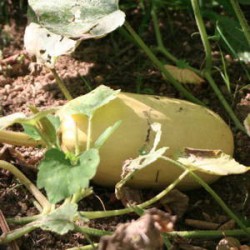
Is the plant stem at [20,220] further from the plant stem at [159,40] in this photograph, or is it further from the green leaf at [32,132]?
the plant stem at [159,40]

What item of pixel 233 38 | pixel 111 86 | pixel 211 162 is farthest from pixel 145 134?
pixel 233 38

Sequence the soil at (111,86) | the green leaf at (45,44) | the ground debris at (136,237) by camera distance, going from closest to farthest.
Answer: the ground debris at (136,237) → the soil at (111,86) → the green leaf at (45,44)

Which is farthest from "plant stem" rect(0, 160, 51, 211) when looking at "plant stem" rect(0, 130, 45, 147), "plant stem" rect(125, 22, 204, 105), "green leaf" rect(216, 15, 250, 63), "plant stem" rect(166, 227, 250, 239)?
"green leaf" rect(216, 15, 250, 63)

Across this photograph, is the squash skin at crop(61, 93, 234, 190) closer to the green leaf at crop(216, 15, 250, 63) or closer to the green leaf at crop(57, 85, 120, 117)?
the green leaf at crop(57, 85, 120, 117)

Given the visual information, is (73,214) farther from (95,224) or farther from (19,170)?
(19,170)

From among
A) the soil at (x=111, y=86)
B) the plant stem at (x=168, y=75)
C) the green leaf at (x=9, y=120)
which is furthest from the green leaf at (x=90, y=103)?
the plant stem at (x=168, y=75)

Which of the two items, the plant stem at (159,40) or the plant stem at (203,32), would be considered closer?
the plant stem at (203,32)

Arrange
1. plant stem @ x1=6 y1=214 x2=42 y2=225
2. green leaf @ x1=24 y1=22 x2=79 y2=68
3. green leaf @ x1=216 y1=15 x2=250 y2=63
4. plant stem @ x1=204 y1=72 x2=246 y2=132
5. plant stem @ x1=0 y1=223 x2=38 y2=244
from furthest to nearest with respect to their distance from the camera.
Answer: green leaf @ x1=216 y1=15 x2=250 y2=63 → plant stem @ x1=204 y1=72 x2=246 y2=132 → green leaf @ x1=24 y1=22 x2=79 y2=68 → plant stem @ x1=6 y1=214 x2=42 y2=225 → plant stem @ x1=0 y1=223 x2=38 y2=244
